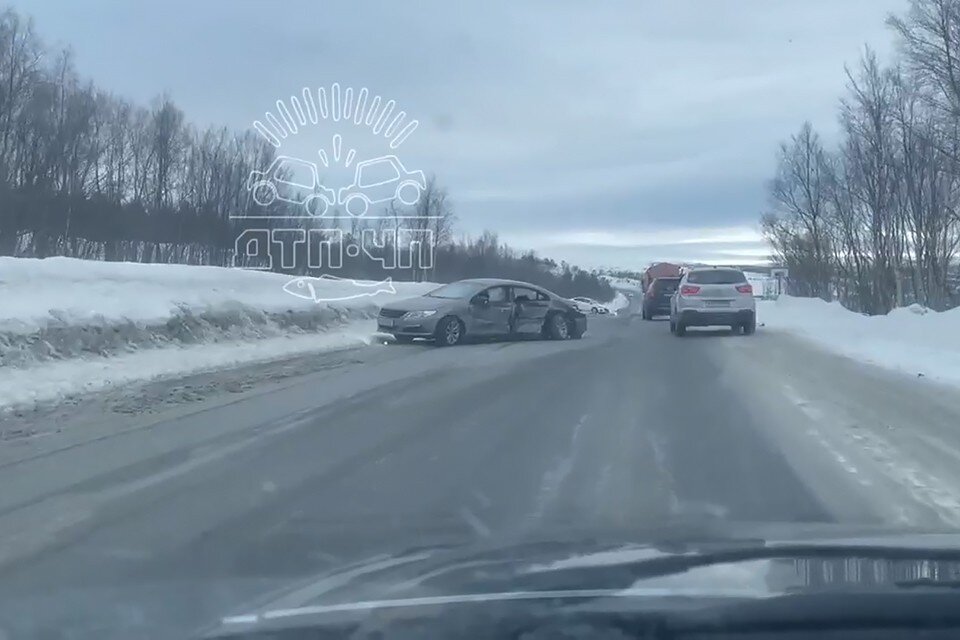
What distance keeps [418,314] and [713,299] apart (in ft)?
26.7

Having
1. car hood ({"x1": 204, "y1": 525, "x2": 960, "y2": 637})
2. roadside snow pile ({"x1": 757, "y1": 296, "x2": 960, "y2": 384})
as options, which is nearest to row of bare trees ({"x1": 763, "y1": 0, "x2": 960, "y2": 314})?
roadside snow pile ({"x1": 757, "y1": 296, "x2": 960, "y2": 384})

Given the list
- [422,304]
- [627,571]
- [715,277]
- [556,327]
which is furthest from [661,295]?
[627,571]

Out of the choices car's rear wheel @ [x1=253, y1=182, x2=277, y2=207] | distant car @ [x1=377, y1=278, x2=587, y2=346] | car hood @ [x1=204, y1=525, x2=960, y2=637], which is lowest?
car hood @ [x1=204, y1=525, x2=960, y2=637]

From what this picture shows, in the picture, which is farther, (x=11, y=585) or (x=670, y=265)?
(x=670, y=265)

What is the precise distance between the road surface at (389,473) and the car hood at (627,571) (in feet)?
3.05

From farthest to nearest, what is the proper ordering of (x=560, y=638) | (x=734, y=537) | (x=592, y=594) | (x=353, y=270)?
1. (x=353, y=270)
2. (x=734, y=537)
3. (x=592, y=594)
4. (x=560, y=638)

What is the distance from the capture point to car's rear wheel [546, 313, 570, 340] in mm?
25283

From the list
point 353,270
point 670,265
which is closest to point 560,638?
point 353,270

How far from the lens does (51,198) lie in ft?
130

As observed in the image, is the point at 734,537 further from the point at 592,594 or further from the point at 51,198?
the point at 51,198

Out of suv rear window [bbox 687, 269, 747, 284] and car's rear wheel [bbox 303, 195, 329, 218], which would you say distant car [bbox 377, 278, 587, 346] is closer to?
suv rear window [bbox 687, 269, 747, 284]

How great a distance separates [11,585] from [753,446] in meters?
6.43

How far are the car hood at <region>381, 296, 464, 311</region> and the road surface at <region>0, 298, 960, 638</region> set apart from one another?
23.6 ft

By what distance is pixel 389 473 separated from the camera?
8.54 metres
